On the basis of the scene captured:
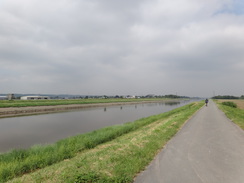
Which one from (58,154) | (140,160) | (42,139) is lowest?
(42,139)

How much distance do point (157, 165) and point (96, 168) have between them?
2070 millimetres

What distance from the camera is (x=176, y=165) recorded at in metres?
5.16

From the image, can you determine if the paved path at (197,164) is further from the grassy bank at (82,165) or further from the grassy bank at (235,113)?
the grassy bank at (235,113)

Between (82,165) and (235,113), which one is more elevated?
(235,113)

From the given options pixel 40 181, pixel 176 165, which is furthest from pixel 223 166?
pixel 40 181

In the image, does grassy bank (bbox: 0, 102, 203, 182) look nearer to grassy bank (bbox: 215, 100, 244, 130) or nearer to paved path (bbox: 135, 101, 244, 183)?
paved path (bbox: 135, 101, 244, 183)

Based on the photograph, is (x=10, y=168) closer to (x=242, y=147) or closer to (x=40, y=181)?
(x=40, y=181)

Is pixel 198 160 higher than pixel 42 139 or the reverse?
higher

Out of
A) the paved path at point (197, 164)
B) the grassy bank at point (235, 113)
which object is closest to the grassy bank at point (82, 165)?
the paved path at point (197, 164)

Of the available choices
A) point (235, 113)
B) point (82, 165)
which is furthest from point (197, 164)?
point (235, 113)

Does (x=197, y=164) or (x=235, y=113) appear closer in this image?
(x=197, y=164)

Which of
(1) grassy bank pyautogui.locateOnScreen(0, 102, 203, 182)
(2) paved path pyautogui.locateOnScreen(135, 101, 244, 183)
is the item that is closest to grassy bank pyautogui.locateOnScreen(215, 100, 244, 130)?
(2) paved path pyautogui.locateOnScreen(135, 101, 244, 183)

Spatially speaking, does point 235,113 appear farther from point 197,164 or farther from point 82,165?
point 82,165

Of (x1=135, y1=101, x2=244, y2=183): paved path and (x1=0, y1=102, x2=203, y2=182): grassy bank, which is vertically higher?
(x1=135, y1=101, x2=244, y2=183): paved path
